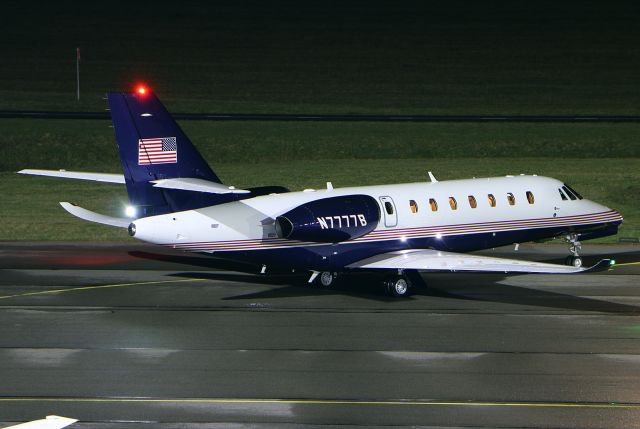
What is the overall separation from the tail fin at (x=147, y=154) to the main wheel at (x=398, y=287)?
4.95 meters

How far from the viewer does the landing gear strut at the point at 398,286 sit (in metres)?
Answer: 31.6

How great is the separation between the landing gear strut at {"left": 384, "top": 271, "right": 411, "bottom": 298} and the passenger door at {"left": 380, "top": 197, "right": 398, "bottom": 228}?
1582 mm

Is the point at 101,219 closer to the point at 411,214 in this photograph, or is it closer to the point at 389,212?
the point at 389,212

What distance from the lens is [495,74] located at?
9556 cm

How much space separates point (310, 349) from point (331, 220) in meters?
6.41

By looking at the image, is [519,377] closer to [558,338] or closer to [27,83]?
[558,338]

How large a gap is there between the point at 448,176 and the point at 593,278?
2348 cm

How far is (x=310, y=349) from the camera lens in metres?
25.3

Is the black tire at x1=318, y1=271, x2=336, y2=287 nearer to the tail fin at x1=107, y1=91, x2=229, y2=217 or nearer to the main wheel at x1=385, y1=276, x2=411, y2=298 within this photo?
the main wheel at x1=385, y1=276, x2=411, y2=298

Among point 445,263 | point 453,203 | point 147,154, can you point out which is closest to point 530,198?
point 453,203

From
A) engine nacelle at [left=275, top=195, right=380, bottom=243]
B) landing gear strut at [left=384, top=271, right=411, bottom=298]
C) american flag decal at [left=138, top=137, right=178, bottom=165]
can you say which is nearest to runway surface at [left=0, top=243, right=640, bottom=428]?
landing gear strut at [left=384, top=271, right=411, bottom=298]

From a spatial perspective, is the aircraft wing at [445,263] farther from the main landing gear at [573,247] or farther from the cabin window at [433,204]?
the main landing gear at [573,247]

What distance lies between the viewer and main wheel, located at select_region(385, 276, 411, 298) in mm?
31578

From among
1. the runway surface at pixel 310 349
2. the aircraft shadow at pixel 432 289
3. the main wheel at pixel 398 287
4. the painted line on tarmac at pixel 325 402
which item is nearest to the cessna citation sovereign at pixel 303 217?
the main wheel at pixel 398 287
